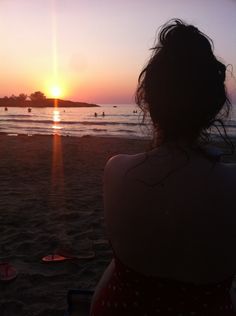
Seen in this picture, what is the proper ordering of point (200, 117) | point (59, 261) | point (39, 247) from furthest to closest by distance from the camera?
point (39, 247)
point (59, 261)
point (200, 117)

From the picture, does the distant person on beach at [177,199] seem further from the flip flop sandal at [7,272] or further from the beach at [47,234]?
the flip flop sandal at [7,272]

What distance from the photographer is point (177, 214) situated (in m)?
1.50

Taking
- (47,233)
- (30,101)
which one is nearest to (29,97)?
(30,101)

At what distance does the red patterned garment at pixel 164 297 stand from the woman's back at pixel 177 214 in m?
0.04

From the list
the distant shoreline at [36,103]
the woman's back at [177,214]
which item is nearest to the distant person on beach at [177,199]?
the woman's back at [177,214]

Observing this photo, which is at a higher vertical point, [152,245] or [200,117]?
[200,117]

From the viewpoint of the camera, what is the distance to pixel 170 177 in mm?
1511

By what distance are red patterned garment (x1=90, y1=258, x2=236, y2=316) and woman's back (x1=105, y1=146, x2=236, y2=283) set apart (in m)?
0.04

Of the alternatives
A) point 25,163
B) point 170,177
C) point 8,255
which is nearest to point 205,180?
point 170,177

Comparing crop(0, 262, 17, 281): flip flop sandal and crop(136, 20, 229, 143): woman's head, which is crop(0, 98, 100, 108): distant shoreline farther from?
crop(136, 20, 229, 143): woman's head

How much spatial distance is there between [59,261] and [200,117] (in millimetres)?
2994

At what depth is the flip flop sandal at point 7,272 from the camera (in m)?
3.80

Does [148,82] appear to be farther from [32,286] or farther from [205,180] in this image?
[32,286]

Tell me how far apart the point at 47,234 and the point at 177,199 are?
12.4 ft
